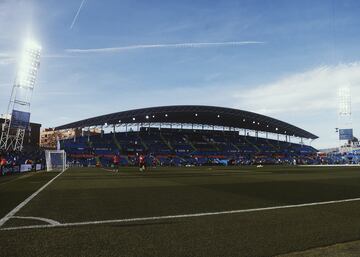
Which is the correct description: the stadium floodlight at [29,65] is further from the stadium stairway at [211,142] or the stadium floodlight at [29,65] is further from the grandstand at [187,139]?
the stadium stairway at [211,142]

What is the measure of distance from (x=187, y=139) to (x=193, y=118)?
9409 millimetres

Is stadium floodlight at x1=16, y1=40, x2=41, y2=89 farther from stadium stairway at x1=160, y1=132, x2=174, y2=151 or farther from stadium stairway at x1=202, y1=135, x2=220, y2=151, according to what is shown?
stadium stairway at x1=202, y1=135, x2=220, y2=151

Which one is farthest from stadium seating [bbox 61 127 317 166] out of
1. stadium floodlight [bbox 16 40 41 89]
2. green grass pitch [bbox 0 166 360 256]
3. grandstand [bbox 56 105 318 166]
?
green grass pitch [bbox 0 166 360 256]

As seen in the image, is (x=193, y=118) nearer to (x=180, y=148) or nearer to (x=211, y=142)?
(x=180, y=148)

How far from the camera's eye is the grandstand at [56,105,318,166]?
82.9m

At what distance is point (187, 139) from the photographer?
98562mm

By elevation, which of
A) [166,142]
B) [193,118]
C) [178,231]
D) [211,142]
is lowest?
[178,231]

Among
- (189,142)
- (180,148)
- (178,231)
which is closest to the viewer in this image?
(178,231)

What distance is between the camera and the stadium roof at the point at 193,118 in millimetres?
82562

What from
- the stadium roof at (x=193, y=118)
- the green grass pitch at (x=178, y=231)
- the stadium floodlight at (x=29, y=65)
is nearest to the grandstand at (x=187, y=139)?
the stadium roof at (x=193, y=118)

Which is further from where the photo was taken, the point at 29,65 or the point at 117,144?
the point at 117,144

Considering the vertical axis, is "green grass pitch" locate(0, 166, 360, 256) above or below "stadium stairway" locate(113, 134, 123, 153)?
below

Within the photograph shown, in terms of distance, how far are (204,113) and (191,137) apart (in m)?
15.3

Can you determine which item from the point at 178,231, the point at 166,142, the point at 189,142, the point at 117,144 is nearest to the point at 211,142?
the point at 189,142
